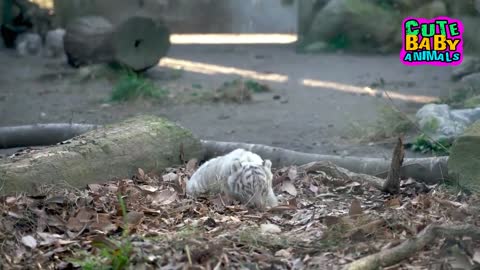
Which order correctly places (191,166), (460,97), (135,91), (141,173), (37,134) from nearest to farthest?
(141,173) < (191,166) < (37,134) < (460,97) < (135,91)

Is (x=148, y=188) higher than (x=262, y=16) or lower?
higher

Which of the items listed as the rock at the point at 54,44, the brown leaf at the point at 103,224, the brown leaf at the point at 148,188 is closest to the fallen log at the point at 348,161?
the brown leaf at the point at 148,188

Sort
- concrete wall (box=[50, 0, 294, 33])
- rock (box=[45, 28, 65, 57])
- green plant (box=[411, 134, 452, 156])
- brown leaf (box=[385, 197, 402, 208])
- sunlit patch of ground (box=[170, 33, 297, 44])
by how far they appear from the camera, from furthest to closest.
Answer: concrete wall (box=[50, 0, 294, 33])
sunlit patch of ground (box=[170, 33, 297, 44])
rock (box=[45, 28, 65, 57])
green plant (box=[411, 134, 452, 156])
brown leaf (box=[385, 197, 402, 208])

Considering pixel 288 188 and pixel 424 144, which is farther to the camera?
pixel 424 144

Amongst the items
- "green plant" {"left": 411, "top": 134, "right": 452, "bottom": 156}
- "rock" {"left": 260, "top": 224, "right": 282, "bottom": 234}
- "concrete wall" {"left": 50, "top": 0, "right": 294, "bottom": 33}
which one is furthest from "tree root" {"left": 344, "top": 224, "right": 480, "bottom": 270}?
"concrete wall" {"left": 50, "top": 0, "right": 294, "bottom": 33}

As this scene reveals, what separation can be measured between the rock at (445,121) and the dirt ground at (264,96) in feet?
1.61

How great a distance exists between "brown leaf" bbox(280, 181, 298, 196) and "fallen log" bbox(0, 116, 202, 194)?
Result: 1.00m

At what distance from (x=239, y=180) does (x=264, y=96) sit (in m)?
6.56

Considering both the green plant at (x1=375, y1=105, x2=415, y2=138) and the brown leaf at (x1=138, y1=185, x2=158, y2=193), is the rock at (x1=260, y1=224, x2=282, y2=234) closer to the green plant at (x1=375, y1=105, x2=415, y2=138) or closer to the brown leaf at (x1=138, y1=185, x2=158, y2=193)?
the brown leaf at (x1=138, y1=185, x2=158, y2=193)

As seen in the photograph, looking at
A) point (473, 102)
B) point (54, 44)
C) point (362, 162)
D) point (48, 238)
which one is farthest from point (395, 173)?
point (54, 44)

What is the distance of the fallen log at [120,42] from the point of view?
1273 cm

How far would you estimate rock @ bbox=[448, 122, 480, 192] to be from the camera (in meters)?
4.64

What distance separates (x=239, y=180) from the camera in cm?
467

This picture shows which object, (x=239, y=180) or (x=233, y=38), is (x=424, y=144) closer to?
(x=239, y=180)
